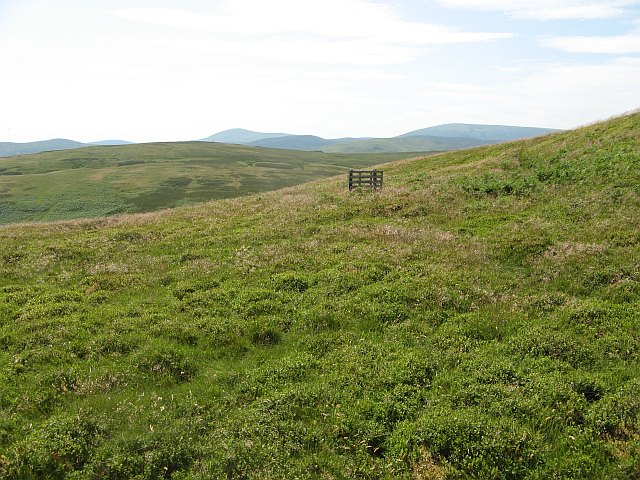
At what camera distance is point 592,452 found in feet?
27.8

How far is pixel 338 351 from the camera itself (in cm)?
1268

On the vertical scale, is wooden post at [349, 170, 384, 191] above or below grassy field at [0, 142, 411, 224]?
above

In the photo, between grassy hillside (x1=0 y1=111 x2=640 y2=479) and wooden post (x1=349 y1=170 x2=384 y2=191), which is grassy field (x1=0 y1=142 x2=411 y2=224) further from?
grassy hillside (x1=0 y1=111 x2=640 y2=479)

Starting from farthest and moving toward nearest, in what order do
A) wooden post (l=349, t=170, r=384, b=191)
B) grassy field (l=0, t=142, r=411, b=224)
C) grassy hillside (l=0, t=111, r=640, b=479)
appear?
grassy field (l=0, t=142, r=411, b=224) < wooden post (l=349, t=170, r=384, b=191) < grassy hillside (l=0, t=111, r=640, b=479)

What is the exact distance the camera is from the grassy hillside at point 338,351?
881 centimetres

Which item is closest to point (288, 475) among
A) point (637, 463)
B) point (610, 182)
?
point (637, 463)

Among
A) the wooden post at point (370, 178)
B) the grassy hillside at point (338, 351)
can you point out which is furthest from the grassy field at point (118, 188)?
the grassy hillside at point (338, 351)

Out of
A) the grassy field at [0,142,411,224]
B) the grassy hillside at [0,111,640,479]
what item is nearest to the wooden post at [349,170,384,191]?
the grassy hillside at [0,111,640,479]

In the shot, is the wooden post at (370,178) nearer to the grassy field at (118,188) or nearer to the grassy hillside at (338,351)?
the grassy hillside at (338,351)

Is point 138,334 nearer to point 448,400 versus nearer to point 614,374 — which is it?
point 448,400

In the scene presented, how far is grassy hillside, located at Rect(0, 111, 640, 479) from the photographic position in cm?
881

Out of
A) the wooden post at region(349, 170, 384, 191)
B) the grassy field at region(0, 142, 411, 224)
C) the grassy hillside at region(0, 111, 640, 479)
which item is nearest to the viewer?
the grassy hillside at region(0, 111, 640, 479)

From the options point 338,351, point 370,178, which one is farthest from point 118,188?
point 338,351

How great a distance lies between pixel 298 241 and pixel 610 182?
19.5m
